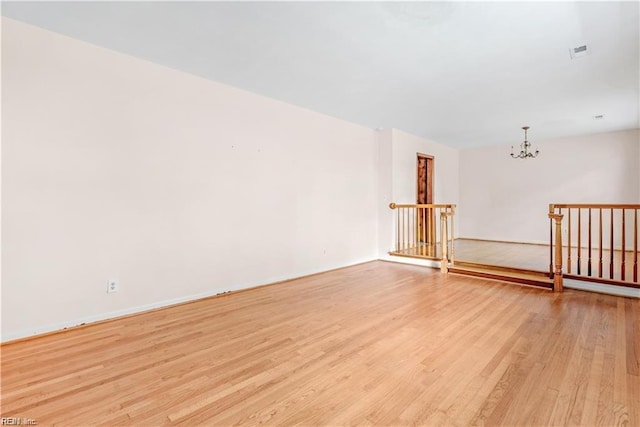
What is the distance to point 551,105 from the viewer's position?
4426mm

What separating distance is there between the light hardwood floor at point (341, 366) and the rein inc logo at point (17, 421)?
0.03 m

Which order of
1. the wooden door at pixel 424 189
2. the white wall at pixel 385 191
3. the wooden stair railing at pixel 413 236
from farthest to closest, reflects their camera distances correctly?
the wooden door at pixel 424 189 → the white wall at pixel 385 191 → the wooden stair railing at pixel 413 236

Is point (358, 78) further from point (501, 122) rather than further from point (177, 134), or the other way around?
point (501, 122)

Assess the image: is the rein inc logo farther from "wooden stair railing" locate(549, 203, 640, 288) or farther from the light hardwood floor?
"wooden stair railing" locate(549, 203, 640, 288)

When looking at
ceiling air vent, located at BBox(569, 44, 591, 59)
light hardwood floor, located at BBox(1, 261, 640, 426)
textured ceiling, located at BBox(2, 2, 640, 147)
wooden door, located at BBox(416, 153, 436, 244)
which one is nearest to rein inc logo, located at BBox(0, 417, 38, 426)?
light hardwood floor, located at BBox(1, 261, 640, 426)

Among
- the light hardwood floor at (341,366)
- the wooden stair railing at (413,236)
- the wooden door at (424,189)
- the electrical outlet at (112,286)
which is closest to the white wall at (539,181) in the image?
the wooden door at (424,189)

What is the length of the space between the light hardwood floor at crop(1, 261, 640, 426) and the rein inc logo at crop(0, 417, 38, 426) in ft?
0.09

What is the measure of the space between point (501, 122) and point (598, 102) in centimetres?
128

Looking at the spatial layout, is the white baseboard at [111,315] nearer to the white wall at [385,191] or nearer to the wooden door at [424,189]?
the white wall at [385,191]

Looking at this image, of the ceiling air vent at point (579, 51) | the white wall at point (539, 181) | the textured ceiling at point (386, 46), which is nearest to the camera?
the textured ceiling at point (386, 46)

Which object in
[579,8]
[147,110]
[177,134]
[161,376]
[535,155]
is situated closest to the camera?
[161,376]

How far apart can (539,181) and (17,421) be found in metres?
8.58

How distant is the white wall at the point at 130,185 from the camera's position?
246 centimetres

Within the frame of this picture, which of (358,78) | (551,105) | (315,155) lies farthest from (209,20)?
(551,105)
